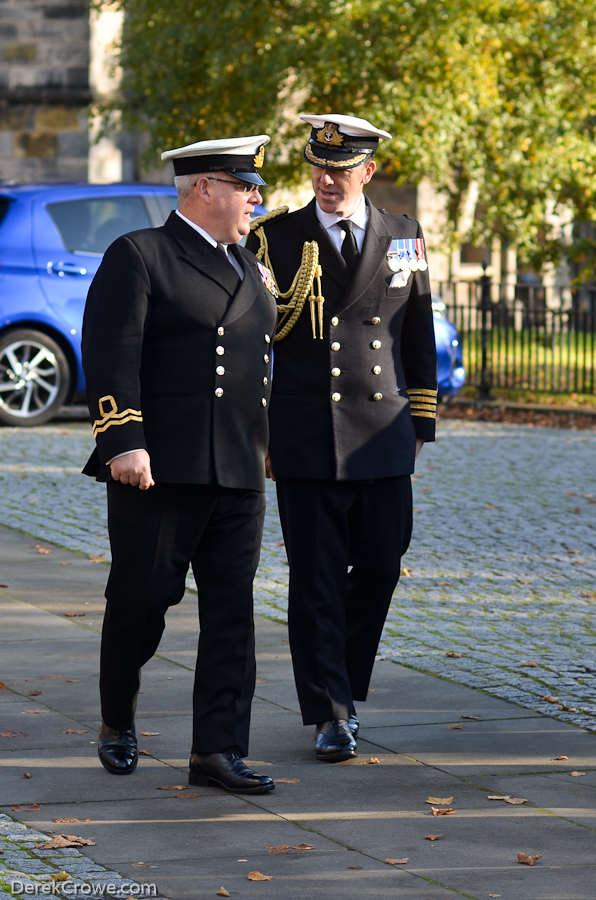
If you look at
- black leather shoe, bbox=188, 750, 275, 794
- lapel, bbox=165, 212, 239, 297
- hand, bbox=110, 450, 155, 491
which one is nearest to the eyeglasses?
lapel, bbox=165, 212, 239, 297

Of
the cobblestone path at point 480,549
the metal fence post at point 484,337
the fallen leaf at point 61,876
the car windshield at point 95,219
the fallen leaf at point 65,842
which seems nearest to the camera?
the fallen leaf at point 61,876

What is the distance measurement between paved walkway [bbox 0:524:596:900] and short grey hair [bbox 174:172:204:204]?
1.72 m

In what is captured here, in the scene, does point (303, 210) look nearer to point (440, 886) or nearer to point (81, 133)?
point (440, 886)

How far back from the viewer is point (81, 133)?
2669 centimetres

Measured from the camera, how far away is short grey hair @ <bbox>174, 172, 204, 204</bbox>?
4.60 m

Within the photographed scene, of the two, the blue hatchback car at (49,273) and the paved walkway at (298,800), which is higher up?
the blue hatchback car at (49,273)

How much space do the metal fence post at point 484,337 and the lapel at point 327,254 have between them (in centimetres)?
1272

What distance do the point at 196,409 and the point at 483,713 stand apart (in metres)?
1.64

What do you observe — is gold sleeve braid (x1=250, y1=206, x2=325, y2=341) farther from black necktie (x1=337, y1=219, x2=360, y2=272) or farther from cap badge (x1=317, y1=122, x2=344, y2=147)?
cap badge (x1=317, y1=122, x2=344, y2=147)

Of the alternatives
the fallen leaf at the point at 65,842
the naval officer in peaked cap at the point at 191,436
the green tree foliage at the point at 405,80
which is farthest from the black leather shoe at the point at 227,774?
the green tree foliage at the point at 405,80

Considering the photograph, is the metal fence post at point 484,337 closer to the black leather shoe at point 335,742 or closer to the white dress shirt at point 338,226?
the white dress shirt at point 338,226

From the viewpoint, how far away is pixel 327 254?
511 cm

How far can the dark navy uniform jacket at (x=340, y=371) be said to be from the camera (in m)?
5.05

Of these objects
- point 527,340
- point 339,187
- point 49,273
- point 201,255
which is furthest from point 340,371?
point 527,340
